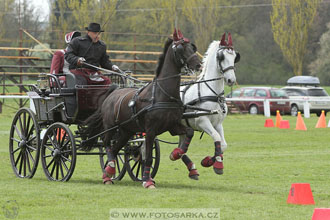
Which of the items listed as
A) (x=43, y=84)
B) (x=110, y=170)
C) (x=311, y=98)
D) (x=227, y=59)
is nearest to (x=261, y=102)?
(x=311, y=98)

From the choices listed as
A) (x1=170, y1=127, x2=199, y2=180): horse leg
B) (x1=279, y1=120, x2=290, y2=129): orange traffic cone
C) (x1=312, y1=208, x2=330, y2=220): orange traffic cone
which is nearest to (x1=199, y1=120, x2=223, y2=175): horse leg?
(x1=170, y1=127, x2=199, y2=180): horse leg

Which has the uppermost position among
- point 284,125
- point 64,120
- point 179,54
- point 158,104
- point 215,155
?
point 179,54

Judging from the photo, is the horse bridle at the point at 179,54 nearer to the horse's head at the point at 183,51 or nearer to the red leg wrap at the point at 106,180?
the horse's head at the point at 183,51

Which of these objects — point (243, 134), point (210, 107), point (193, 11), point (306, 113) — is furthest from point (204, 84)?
point (193, 11)

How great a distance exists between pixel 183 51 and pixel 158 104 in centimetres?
81

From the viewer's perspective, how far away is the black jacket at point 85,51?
36.7 ft

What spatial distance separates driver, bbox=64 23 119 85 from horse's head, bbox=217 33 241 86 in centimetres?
186

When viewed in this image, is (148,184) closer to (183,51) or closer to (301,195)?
(183,51)

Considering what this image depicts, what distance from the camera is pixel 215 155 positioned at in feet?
34.7

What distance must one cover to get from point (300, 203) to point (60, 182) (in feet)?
12.9

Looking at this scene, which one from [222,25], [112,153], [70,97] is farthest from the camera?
[222,25]

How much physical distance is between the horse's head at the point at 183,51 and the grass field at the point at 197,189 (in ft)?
5.71

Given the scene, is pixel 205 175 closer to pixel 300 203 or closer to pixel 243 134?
pixel 300 203

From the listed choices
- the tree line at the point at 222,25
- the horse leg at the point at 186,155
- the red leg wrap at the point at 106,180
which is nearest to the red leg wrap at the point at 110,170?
the red leg wrap at the point at 106,180
